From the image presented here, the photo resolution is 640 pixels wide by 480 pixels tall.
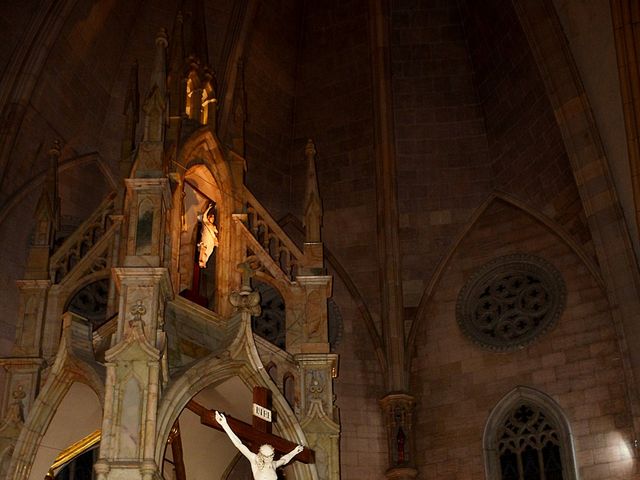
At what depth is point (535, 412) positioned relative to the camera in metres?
17.7

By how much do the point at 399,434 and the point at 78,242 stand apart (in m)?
5.74

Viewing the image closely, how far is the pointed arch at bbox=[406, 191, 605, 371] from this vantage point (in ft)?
60.0

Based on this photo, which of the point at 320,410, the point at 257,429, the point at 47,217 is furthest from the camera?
the point at 47,217

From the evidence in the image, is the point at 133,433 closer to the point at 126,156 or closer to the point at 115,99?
the point at 126,156

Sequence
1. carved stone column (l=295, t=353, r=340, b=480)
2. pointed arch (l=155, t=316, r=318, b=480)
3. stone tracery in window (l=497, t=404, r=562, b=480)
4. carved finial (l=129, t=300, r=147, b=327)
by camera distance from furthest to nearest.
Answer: stone tracery in window (l=497, t=404, r=562, b=480) → carved stone column (l=295, t=353, r=340, b=480) → pointed arch (l=155, t=316, r=318, b=480) → carved finial (l=129, t=300, r=147, b=327)

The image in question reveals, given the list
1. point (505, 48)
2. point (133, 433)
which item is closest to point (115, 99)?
point (505, 48)

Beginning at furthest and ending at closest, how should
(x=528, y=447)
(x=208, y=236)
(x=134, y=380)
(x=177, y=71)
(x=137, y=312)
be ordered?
(x=528, y=447), (x=177, y=71), (x=208, y=236), (x=137, y=312), (x=134, y=380)

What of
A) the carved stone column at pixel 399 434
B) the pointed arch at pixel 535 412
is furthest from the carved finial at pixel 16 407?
the pointed arch at pixel 535 412

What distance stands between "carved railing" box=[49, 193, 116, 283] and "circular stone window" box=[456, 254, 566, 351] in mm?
6211

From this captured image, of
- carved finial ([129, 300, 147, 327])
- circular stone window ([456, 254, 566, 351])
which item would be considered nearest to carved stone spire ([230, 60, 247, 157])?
carved finial ([129, 300, 147, 327])

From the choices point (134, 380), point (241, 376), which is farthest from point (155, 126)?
point (134, 380)

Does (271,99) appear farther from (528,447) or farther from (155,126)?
(528,447)

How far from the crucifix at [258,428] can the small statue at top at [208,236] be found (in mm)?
2610

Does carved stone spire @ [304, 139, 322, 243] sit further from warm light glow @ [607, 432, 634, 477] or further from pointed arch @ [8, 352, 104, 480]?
warm light glow @ [607, 432, 634, 477]
